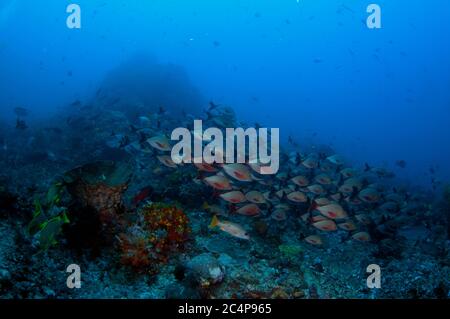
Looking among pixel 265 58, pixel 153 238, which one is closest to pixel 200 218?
pixel 153 238

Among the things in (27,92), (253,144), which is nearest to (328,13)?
(27,92)

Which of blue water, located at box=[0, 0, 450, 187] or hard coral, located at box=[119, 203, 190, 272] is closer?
hard coral, located at box=[119, 203, 190, 272]

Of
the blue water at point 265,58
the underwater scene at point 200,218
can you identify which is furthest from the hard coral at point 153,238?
the blue water at point 265,58

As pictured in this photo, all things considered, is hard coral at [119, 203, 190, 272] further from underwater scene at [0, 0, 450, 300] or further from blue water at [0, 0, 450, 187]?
blue water at [0, 0, 450, 187]

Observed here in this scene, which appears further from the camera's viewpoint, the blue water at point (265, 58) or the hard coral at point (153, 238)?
the blue water at point (265, 58)

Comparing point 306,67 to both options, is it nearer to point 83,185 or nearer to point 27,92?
point 27,92

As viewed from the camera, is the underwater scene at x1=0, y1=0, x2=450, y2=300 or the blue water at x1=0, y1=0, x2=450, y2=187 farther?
the blue water at x1=0, y1=0, x2=450, y2=187

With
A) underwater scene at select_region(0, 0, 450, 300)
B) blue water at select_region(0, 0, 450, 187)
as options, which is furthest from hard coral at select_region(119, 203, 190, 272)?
blue water at select_region(0, 0, 450, 187)

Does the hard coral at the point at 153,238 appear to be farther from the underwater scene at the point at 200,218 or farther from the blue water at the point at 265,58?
the blue water at the point at 265,58

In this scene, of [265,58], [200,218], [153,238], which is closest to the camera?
[153,238]

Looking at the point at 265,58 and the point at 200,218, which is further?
the point at 265,58

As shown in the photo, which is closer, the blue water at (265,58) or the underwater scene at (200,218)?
the underwater scene at (200,218)

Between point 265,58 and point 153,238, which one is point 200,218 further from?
point 265,58

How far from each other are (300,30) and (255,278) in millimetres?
170115
